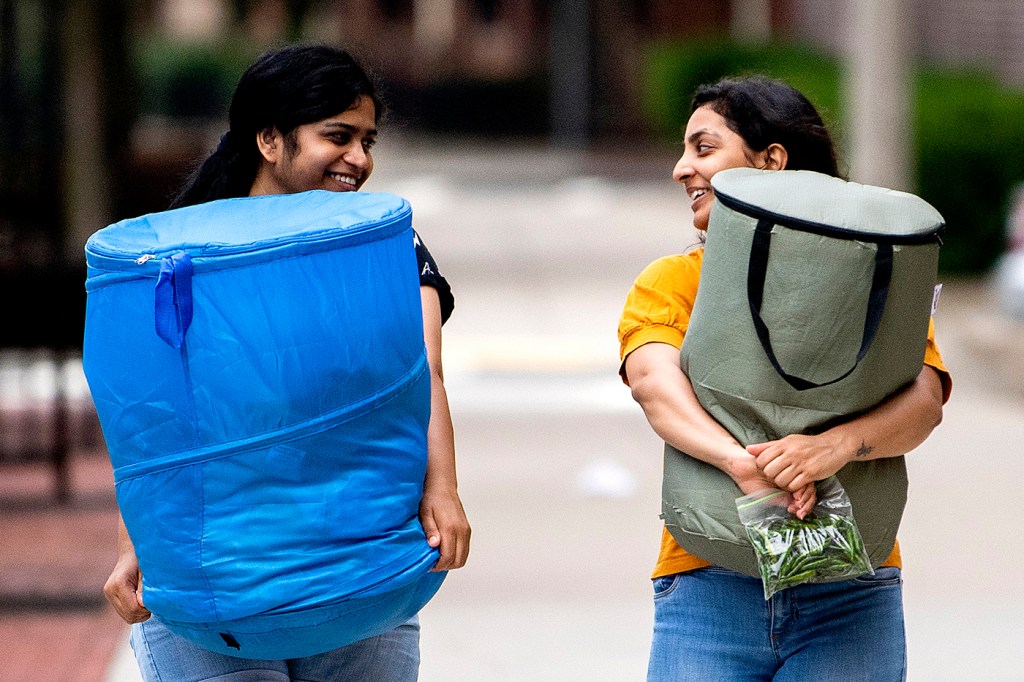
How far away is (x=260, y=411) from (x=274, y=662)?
0.47 m

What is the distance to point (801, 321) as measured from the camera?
7.35 feet

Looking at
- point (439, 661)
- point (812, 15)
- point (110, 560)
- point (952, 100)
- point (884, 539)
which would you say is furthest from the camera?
point (812, 15)

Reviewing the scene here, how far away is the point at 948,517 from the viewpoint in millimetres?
6727

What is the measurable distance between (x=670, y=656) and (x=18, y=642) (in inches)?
131

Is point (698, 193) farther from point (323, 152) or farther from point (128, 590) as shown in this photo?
point (128, 590)

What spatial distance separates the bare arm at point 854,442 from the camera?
90.6 inches

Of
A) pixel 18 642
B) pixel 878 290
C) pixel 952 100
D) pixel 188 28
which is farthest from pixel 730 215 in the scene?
pixel 188 28

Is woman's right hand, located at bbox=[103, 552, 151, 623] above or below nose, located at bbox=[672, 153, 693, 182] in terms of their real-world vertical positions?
below

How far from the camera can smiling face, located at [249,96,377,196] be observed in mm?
2500

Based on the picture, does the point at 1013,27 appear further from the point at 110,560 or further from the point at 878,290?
the point at 878,290

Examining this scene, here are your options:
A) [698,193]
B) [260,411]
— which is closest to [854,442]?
[698,193]

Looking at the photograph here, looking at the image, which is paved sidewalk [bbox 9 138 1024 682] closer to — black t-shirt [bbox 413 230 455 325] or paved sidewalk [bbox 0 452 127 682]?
paved sidewalk [bbox 0 452 127 682]

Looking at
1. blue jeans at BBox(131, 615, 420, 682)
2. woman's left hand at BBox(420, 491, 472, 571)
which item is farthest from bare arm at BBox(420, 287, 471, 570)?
blue jeans at BBox(131, 615, 420, 682)

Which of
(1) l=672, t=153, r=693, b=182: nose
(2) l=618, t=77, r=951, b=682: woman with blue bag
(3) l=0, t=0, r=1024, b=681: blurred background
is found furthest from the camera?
(3) l=0, t=0, r=1024, b=681: blurred background
